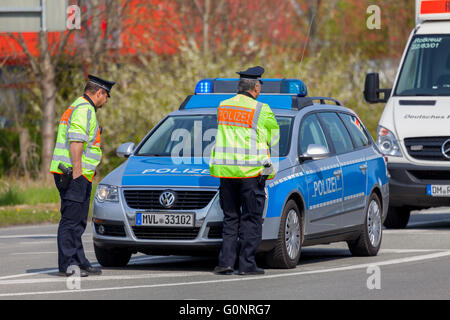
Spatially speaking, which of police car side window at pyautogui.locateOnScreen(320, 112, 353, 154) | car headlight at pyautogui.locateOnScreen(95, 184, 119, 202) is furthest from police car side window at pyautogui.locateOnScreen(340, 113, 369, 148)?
car headlight at pyautogui.locateOnScreen(95, 184, 119, 202)

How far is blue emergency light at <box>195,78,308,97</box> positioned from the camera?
1233 centimetres

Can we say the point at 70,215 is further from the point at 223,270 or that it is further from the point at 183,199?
the point at 223,270

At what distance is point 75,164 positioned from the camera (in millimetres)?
10312

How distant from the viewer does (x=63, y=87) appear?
2650cm

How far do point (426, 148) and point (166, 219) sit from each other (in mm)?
5987

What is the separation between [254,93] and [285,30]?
92.3 feet

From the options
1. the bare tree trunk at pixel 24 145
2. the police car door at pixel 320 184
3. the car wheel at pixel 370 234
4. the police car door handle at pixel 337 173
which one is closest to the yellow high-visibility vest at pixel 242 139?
the police car door at pixel 320 184

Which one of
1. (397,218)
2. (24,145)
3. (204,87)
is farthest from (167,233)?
(24,145)

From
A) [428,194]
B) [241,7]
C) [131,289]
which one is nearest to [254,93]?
[131,289]

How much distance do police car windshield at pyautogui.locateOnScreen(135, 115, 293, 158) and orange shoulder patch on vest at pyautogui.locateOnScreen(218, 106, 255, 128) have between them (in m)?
0.94

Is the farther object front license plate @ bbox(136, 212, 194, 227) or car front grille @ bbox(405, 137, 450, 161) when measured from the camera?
car front grille @ bbox(405, 137, 450, 161)

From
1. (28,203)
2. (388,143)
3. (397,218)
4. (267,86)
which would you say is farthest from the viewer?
(28,203)

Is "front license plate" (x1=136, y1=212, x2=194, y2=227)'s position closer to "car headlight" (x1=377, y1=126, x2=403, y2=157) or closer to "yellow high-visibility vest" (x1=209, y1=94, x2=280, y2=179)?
"yellow high-visibility vest" (x1=209, y1=94, x2=280, y2=179)
